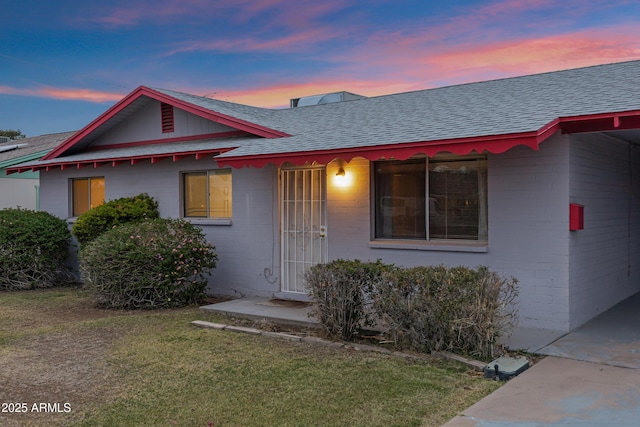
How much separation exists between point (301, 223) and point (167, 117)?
15.2 ft

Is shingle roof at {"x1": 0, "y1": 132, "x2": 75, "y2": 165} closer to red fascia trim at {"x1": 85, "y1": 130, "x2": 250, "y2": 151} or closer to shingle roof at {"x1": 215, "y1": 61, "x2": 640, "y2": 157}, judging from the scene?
red fascia trim at {"x1": 85, "y1": 130, "x2": 250, "y2": 151}

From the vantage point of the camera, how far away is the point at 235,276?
1132 centimetres

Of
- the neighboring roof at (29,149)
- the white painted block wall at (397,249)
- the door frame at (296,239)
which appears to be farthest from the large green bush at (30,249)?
the neighboring roof at (29,149)

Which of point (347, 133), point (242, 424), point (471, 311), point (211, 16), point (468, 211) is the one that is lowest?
point (242, 424)

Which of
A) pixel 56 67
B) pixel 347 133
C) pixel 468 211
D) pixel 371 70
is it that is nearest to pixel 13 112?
pixel 56 67

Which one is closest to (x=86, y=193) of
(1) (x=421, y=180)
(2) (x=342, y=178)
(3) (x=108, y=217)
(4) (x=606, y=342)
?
(3) (x=108, y=217)

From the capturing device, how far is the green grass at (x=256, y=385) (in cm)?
482

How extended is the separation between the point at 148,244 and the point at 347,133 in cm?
391

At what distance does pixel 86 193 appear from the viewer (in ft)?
47.0

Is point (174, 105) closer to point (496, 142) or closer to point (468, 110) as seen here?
point (468, 110)

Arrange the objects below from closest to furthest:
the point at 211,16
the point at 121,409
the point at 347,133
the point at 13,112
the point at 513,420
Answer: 1. the point at 513,420
2. the point at 121,409
3. the point at 347,133
4. the point at 211,16
5. the point at 13,112

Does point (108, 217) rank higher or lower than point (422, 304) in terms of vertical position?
higher

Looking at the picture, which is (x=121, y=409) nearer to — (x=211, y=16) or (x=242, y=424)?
(x=242, y=424)

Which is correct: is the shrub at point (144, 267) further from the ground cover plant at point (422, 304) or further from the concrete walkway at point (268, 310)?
the ground cover plant at point (422, 304)
